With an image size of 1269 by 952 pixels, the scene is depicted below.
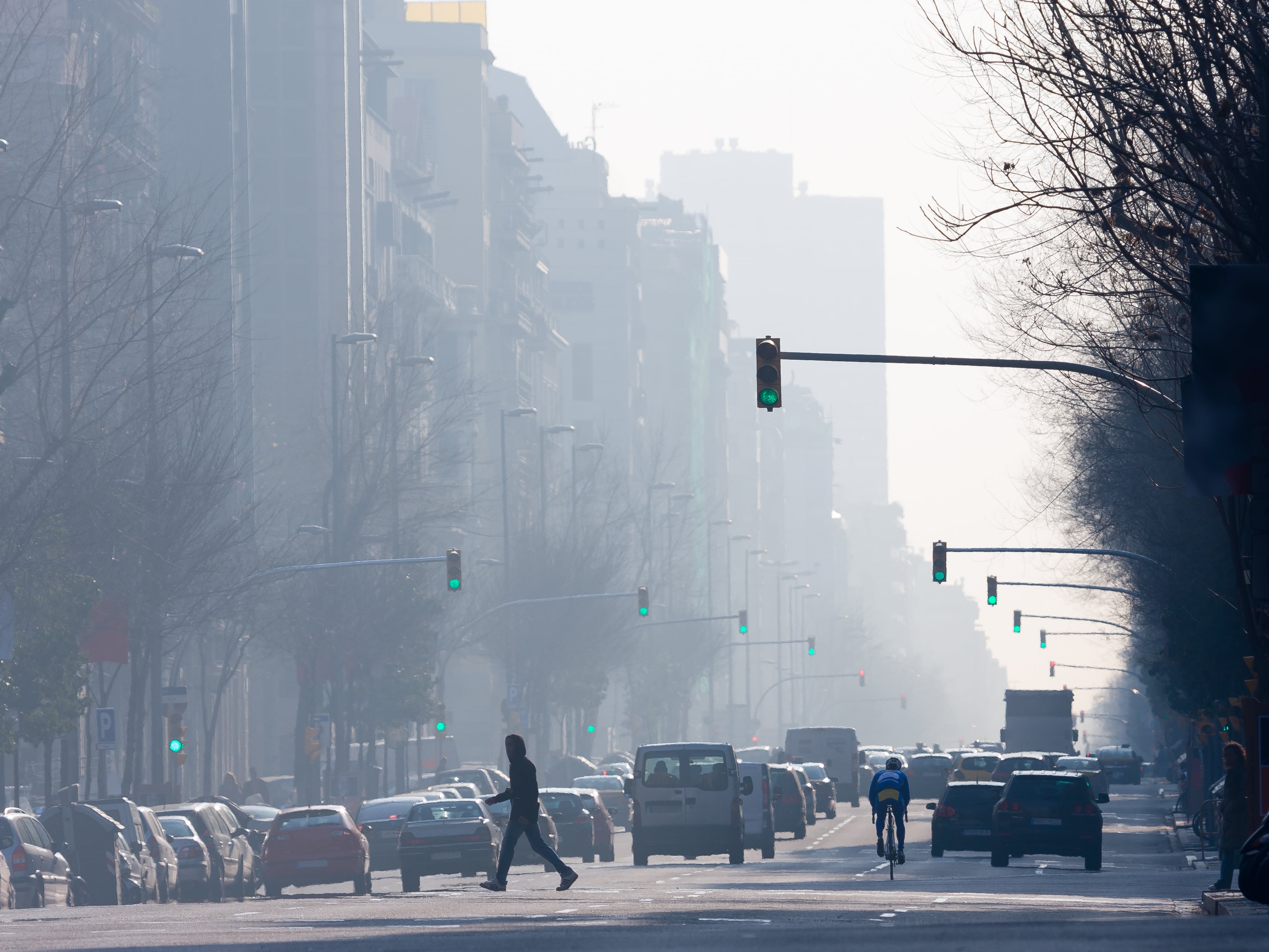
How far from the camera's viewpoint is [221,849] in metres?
36.5

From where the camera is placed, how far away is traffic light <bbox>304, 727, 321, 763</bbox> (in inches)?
2169

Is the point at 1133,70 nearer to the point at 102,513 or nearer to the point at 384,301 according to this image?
the point at 102,513

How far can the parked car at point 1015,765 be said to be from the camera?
49031 mm

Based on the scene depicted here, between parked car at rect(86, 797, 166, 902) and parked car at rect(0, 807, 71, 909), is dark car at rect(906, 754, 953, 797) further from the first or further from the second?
parked car at rect(0, 807, 71, 909)

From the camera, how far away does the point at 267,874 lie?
34938 millimetres

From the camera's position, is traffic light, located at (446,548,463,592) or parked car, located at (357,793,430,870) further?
traffic light, located at (446,548,463,592)

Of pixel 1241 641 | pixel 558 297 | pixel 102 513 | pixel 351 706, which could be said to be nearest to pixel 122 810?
pixel 102 513

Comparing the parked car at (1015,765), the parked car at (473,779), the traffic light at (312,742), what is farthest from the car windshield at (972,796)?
the traffic light at (312,742)

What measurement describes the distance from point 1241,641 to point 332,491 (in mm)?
29345

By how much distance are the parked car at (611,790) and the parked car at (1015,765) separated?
354 inches

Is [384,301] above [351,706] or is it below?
above

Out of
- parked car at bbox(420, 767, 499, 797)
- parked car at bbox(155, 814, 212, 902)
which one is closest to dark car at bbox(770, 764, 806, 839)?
parked car at bbox(420, 767, 499, 797)

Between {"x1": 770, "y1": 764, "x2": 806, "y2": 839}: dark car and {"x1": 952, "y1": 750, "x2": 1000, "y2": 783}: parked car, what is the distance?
10122mm

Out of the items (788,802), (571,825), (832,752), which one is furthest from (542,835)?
(832,752)
